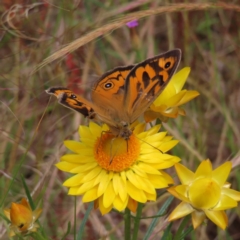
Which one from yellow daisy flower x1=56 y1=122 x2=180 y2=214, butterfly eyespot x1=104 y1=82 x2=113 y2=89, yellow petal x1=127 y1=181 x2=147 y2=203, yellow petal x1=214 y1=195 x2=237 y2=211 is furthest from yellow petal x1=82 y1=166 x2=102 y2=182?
yellow petal x1=214 y1=195 x2=237 y2=211

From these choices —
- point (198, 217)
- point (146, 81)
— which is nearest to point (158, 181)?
point (198, 217)

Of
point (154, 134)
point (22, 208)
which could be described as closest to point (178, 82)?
point (154, 134)

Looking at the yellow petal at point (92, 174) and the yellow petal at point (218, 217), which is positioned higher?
the yellow petal at point (92, 174)

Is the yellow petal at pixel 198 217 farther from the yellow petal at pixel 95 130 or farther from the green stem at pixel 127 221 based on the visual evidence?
the yellow petal at pixel 95 130

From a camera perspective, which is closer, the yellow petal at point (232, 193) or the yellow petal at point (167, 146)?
the yellow petal at point (232, 193)

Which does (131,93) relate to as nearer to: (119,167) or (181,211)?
(119,167)

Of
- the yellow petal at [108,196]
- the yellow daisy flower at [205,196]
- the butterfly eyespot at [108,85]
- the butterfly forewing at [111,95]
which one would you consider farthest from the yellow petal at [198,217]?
the butterfly eyespot at [108,85]
